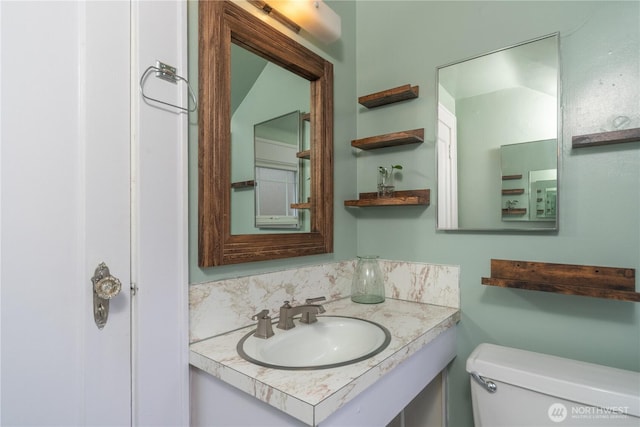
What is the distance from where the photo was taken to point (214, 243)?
3.14 ft

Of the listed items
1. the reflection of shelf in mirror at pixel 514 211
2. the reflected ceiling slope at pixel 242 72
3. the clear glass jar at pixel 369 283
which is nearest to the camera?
the reflected ceiling slope at pixel 242 72

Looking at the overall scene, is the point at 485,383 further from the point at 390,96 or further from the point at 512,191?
the point at 390,96

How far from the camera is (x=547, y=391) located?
91cm

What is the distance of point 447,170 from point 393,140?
25 cm

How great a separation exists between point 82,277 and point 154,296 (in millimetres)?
166

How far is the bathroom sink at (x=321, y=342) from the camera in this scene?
0.93 metres

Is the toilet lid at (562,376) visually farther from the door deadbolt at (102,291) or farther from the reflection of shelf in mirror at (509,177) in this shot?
the door deadbolt at (102,291)

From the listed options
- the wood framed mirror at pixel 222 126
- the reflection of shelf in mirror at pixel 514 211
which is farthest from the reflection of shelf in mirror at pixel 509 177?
the wood framed mirror at pixel 222 126

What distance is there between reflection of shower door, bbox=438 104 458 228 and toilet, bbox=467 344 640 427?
50 centimetres

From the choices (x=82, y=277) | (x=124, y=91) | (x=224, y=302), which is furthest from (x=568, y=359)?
(x=124, y=91)

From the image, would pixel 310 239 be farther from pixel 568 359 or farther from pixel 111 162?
pixel 568 359
